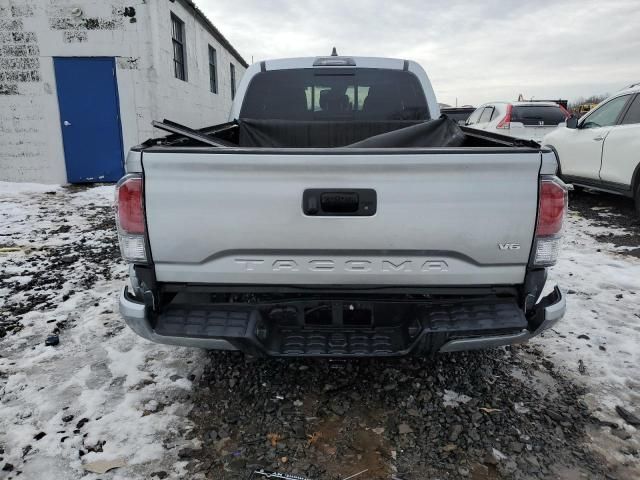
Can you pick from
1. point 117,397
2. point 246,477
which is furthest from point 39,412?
point 246,477

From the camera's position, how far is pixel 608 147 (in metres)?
7.09

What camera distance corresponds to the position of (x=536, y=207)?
7.20 feet

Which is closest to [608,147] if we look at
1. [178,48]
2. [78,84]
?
[78,84]

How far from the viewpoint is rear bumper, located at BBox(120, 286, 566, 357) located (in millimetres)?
2291

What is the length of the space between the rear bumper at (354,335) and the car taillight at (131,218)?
0.91 ft

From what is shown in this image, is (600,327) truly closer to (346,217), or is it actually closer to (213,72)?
(346,217)

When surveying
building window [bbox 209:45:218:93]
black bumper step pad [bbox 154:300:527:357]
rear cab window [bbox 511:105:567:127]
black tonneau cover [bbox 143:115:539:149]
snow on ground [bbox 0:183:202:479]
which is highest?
building window [bbox 209:45:218:93]

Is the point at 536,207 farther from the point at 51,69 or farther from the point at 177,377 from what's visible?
the point at 51,69

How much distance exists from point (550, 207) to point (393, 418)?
1.39m

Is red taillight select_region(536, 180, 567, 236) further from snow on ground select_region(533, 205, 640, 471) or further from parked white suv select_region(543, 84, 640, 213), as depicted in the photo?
parked white suv select_region(543, 84, 640, 213)

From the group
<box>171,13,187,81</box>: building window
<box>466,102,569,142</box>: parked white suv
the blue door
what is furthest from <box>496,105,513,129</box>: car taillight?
the blue door

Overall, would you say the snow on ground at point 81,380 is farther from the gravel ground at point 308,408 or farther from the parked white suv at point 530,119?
the parked white suv at point 530,119

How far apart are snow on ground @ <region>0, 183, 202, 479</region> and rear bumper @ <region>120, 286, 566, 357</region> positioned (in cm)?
55

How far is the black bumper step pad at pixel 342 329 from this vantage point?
2.29 meters
